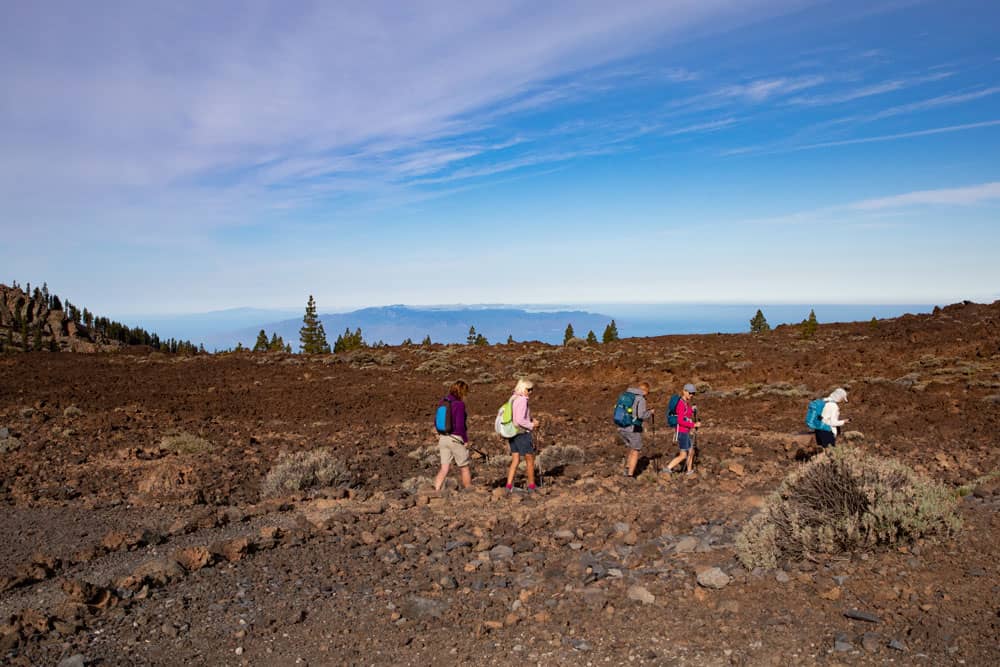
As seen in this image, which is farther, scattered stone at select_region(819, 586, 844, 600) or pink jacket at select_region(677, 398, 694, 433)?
pink jacket at select_region(677, 398, 694, 433)

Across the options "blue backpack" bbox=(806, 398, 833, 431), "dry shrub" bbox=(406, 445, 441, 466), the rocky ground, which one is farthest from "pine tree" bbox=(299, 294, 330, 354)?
"blue backpack" bbox=(806, 398, 833, 431)

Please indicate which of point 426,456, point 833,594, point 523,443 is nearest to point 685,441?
point 523,443

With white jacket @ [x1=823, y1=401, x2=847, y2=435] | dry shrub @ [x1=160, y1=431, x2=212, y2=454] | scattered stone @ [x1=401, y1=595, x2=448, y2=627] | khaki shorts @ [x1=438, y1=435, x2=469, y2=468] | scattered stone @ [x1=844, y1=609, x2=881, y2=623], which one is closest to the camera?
scattered stone @ [x1=844, y1=609, x2=881, y2=623]

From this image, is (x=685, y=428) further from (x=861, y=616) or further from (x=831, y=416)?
(x=861, y=616)

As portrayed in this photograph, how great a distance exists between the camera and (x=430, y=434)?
1648cm

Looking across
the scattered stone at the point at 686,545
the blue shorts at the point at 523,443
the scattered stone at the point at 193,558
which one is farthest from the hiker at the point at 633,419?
the scattered stone at the point at 193,558

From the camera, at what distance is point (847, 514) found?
20.9ft

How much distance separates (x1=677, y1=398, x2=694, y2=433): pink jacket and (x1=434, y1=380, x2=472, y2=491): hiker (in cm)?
355

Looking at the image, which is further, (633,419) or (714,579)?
(633,419)

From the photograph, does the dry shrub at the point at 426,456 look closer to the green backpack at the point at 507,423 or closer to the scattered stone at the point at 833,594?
the green backpack at the point at 507,423

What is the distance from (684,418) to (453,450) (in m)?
3.83

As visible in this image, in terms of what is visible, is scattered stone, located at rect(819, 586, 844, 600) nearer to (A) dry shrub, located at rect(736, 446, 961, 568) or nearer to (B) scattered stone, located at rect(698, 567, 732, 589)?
(A) dry shrub, located at rect(736, 446, 961, 568)

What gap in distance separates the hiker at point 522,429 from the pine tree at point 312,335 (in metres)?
44.9

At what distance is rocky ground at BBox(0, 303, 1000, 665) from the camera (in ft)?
17.0
